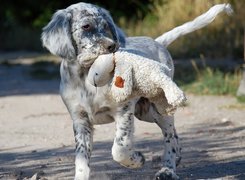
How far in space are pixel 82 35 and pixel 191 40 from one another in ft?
34.9

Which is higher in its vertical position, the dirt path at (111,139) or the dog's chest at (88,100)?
the dog's chest at (88,100)

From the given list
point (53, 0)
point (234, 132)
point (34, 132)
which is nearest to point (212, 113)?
point (234, 132)

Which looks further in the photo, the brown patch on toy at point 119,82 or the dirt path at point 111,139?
the dirt path at point 111,139

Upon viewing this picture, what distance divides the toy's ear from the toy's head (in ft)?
0.23

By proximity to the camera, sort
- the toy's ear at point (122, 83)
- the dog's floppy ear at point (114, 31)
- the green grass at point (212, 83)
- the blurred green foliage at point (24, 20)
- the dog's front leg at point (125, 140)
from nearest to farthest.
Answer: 1. the toy's ear at point (122, 83)
2. the dog's front leg at point (125, 140)
3. the dog's floppy ear at point (114, 31)
4. the green grass at point (212, 83)
5. the blurred green foliage at point (24, 20)

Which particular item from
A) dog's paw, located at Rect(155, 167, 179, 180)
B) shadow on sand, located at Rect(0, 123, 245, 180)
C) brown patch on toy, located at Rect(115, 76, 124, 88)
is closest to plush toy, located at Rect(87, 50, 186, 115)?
brown patch on toy, located at Rect(115, 76, 124, 88)

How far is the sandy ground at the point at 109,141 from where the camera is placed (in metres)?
7.08

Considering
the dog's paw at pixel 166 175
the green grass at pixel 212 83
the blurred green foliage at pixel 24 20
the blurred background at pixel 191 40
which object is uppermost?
the dog's paw at pixel 166 175

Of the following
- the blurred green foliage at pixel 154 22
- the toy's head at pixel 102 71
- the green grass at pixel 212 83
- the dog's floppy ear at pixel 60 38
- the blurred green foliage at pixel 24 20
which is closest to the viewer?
the toy's head at pixel 102 71

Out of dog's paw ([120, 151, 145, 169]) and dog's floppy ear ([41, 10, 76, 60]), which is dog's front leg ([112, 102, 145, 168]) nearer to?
dog's paw ([120, 151, 145, 169])

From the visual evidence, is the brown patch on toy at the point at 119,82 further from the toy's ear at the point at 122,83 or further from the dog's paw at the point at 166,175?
the dog's paw at the point at 166,175

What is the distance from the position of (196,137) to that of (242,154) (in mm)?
1241

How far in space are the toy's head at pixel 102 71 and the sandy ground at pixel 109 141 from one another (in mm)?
1105

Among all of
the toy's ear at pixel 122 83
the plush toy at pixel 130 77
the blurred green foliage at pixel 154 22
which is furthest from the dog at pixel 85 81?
the blurred green foliage at pixel 154 22
